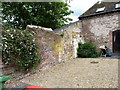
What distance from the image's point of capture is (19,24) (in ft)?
36.6

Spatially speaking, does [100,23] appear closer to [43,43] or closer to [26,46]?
[43,43]

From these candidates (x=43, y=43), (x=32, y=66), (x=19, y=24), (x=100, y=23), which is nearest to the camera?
(x=32, y=66)

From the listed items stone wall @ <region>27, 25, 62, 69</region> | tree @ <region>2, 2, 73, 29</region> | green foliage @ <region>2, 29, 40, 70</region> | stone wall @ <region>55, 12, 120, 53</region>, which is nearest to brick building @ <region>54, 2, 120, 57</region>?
stone wall @ <region>55, 12, 120, 53</region>

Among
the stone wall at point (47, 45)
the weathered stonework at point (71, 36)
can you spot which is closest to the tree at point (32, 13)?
the weathered stonework at point (71, 36)

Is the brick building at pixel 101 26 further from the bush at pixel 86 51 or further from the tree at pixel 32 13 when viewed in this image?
the tree at pixel 32 13

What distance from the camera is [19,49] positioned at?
346cm

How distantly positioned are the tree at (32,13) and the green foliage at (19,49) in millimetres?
6335

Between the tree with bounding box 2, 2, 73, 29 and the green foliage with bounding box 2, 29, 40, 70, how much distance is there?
6.33 metres

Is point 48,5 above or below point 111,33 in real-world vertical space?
above

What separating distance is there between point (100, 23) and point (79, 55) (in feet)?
12.7

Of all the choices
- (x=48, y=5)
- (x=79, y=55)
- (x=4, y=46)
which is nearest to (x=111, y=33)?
(x=79, y=55)

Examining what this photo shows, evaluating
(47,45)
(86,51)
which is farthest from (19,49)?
(86,51)

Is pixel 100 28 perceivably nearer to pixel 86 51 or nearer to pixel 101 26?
pixel 101 26

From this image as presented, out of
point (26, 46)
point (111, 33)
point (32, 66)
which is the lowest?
point (32, 66)
